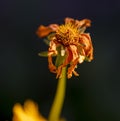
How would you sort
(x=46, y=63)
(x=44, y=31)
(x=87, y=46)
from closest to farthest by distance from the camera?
1. (x=87, y=46)
2. (x=44, y=31)
3. (x=46, y=63)

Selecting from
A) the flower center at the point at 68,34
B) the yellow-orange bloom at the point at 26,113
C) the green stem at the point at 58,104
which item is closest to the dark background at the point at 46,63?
the yellow-orange bloom at the point at 26,113

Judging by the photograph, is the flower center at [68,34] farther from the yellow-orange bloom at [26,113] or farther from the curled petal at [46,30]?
the yellow-orange bloom at [26,113]

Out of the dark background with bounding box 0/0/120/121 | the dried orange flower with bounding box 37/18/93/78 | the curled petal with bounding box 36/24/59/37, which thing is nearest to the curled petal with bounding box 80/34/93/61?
the dried orange flower with bounding box 37/18/93/78

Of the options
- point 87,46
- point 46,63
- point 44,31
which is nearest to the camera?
point 87,46

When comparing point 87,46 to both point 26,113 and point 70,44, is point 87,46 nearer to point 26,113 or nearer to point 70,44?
point 70,44

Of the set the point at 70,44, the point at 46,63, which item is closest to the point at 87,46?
the point at 70,44

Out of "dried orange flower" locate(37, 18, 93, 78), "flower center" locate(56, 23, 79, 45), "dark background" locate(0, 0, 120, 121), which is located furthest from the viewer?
"dark background" locate(0, 0, 120, 121)

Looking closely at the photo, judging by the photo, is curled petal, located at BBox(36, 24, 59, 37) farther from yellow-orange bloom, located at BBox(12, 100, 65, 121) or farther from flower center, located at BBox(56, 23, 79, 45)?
yellow-orange bloom, located at BBox(12, 100, 65, 121)

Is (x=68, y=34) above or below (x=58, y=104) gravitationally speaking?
above
